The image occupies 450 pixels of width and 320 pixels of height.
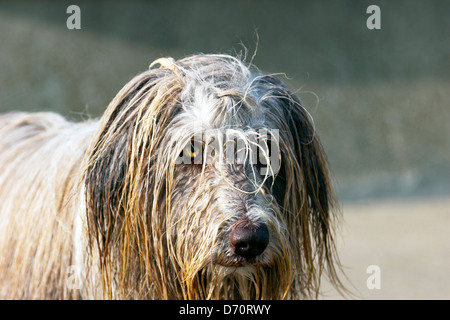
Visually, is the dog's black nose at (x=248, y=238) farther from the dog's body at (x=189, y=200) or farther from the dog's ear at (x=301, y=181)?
the dog's ear at (x=301, y=181)

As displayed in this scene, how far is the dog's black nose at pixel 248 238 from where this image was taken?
250 cm

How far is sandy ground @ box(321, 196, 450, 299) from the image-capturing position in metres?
A: 5.52

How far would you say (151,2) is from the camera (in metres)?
9.38

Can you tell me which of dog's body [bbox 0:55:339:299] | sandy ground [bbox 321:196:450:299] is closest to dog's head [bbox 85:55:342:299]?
dog's body [bbox 0:55:339:299]

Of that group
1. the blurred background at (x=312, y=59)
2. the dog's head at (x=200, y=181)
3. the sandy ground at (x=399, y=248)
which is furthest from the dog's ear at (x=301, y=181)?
the blurred background at (x=312, y=59)

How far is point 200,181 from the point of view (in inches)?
105

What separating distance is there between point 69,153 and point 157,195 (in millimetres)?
641

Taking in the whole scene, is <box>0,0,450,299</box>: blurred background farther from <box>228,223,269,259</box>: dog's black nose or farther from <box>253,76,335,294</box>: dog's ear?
<box>228,223,269,259</box>: dog's black nose

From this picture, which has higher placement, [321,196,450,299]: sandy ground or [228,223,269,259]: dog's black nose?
[228,223,269,259]: dog's black nose

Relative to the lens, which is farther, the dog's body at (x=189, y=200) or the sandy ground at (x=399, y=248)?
the sandy ground at (x=399, y=248)

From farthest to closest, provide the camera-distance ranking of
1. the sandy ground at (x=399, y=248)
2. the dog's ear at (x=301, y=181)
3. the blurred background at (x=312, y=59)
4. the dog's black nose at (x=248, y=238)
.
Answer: the blurred background at (x=312, y=59)
the sandy ground at (x=399, y=248)
the dog's ear at (x=301, y=181)
the dog's black nose at (x=248, y=238)

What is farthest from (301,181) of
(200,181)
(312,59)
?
(312,59)
